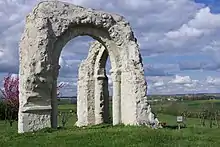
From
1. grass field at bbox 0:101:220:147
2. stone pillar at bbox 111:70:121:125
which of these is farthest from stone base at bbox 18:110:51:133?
stone pillar at bbox 111:70:121:125

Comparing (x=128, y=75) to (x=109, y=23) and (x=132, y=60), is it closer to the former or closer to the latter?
(x=132, y=60)

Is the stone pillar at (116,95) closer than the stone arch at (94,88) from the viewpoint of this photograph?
Yes

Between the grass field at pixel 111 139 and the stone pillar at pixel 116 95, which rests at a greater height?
the stone pillar at pixel 116 95

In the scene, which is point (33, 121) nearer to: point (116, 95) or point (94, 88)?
point (116, 95)

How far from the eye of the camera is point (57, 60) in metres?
17.7

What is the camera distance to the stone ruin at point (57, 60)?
16641 millimetres

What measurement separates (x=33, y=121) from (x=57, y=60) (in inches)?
111

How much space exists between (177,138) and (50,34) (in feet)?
22.1

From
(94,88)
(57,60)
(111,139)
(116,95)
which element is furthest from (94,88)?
(111,139)

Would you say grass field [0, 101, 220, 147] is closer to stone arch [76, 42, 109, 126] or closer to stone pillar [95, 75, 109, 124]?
stone pillar [95, 75, 109, 124]

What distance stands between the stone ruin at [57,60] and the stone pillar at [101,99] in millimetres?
2394

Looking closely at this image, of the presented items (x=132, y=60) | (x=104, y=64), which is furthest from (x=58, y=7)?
(x=104, y=64)

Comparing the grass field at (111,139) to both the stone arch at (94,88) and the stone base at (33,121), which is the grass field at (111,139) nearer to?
the stone base at (33,121)

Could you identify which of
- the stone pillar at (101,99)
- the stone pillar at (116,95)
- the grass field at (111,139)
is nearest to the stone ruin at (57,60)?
the stone pillar at (116,95)
